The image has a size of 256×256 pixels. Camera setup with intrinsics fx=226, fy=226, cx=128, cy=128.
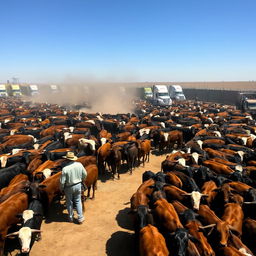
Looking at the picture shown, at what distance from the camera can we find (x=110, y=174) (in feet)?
33.2

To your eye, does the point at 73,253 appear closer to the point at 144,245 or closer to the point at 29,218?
the point at 29,218

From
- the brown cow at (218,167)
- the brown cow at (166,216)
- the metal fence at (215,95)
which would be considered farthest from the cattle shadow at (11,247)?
the metal fence at (215,95)

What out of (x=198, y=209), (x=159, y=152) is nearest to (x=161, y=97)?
(x=159, y=152)

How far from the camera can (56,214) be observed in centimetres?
682

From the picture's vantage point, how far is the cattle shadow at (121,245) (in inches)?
207

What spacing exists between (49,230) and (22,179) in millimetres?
2132

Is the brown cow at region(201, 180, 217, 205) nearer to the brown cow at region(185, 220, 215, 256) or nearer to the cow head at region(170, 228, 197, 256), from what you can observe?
the brown cow at region(185, 220, 215, 256)

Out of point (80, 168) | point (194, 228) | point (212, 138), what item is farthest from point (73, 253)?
point (212, 138)

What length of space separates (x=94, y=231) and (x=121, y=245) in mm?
909

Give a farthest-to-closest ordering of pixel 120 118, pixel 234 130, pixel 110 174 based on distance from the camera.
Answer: pixel 120 118
pixel 234 130
pixel 110 174

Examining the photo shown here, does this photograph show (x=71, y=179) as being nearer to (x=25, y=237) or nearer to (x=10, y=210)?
(x=10, y=210)

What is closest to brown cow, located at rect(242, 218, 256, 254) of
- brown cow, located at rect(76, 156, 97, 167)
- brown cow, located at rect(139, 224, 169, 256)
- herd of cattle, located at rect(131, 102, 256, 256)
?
herd of cattle, located at rect(131, 102, 256, 256)

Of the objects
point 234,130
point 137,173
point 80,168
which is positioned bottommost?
point 137,173

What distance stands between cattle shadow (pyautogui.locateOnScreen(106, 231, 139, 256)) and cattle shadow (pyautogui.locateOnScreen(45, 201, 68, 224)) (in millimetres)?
1627
